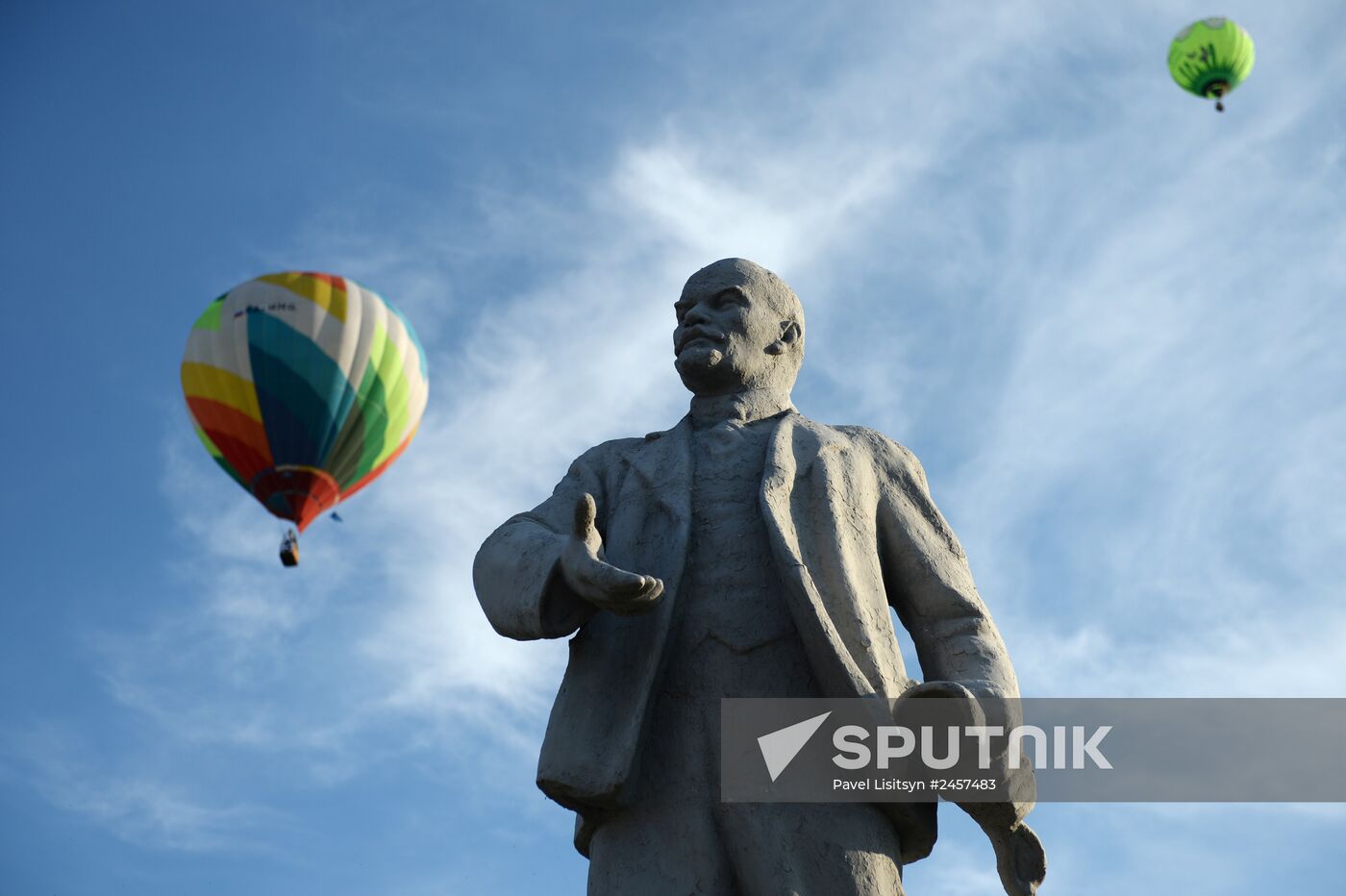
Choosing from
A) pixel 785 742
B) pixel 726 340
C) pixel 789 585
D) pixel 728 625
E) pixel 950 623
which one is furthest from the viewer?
pixel 726 340

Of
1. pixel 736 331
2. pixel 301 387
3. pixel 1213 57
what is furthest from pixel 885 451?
pixel 1213 57

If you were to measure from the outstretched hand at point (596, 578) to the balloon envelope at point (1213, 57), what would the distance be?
35966mm

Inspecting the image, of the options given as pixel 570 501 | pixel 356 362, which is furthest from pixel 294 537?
pixel 570 501

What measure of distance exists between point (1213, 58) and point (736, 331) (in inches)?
1352

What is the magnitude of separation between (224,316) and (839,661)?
27.2 m

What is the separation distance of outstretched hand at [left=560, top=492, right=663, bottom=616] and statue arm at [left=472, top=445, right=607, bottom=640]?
117mm

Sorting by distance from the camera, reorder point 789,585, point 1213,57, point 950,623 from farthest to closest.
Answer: point 1213,57 → point 950,623 → point 789,585

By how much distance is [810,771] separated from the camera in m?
7.50

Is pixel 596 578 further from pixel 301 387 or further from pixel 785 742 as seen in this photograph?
pixel 301 387

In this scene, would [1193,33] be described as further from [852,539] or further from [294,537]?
[852,539]

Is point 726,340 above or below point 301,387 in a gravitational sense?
below

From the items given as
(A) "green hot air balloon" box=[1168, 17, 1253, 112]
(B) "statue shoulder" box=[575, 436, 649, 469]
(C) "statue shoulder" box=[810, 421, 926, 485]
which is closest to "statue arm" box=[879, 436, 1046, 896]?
(C) "statue shoulder" box=[810, 421, 926, 485]

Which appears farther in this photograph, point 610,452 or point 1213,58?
point 1213,58

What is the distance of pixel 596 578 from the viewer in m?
7.20
